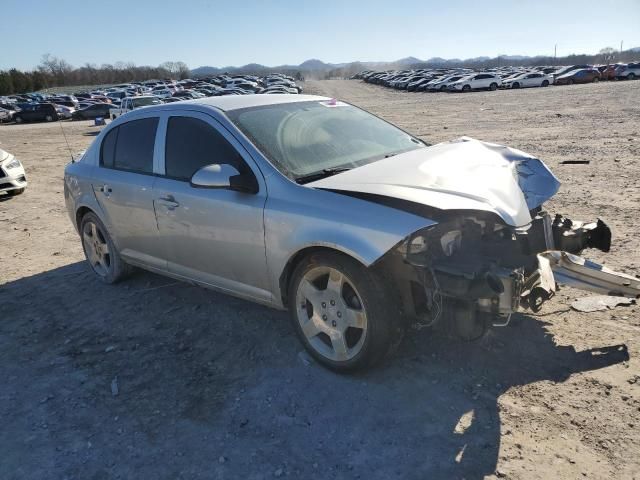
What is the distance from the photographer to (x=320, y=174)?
11.8 ft

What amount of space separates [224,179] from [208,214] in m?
0.48

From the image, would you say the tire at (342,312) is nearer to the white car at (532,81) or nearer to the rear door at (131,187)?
the rear door at (131,187)

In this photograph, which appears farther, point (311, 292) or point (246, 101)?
point (246, 101)

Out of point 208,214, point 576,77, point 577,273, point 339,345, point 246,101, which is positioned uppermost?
point 576,77

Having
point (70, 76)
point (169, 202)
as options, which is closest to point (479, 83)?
point (169, 202)

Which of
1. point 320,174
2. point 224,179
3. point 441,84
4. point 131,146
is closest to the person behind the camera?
point 224,179

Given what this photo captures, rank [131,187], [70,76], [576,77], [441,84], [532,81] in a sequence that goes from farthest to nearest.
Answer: [70,76]
[441,84]
[532,81]
[576,77]
[131,187]

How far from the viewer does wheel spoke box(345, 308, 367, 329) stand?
3209 mm

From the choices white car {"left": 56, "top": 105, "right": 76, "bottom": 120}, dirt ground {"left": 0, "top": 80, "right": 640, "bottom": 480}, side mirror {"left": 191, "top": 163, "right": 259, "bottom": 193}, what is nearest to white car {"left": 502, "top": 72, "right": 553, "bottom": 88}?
white car {"left": 56, "top": 105, "right": 76, "bottom": 120}

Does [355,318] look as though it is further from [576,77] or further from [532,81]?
[576,77]

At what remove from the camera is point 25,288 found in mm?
A: 5523

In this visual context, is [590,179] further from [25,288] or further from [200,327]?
[25,288]

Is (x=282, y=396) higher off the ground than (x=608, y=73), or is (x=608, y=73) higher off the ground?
(x=608, y=73)

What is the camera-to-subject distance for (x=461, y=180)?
3.29m
